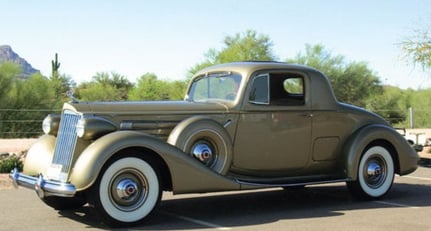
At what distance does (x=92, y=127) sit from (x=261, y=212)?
2416 millimetres

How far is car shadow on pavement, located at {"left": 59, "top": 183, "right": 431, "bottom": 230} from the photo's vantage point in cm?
698

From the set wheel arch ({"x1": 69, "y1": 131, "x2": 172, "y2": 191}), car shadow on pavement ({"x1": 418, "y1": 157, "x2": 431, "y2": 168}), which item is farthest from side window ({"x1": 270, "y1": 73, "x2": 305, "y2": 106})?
car shadow on pavement ({"x1": 418, "y1": 157, "x2": 431, "y2": 168})

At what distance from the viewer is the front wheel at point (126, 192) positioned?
6.47m

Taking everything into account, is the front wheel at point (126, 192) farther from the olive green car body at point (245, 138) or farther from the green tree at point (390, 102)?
the green tree at point (390, 102)

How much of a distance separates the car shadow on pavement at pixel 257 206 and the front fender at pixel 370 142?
45 cm

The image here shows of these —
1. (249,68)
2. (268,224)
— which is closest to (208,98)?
(249,68)

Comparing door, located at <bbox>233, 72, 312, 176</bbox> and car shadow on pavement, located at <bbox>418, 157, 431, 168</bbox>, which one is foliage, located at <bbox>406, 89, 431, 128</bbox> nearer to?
car shadow on pavement, located at <bbox>418, 157, 431, 168</bbox>

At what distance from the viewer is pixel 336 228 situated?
6.56 metres

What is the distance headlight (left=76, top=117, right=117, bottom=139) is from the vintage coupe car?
0.04ft

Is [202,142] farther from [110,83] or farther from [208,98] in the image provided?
[110,83]

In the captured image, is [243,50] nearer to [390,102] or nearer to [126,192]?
[390,102]

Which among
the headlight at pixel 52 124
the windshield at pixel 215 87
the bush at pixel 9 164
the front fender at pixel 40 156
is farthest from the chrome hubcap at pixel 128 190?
the bush at pixel 9 164

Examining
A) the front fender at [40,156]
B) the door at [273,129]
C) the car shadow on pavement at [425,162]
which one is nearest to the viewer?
the front fender at [40,156]

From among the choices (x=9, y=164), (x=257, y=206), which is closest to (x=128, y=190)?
(x=257, y=206)
